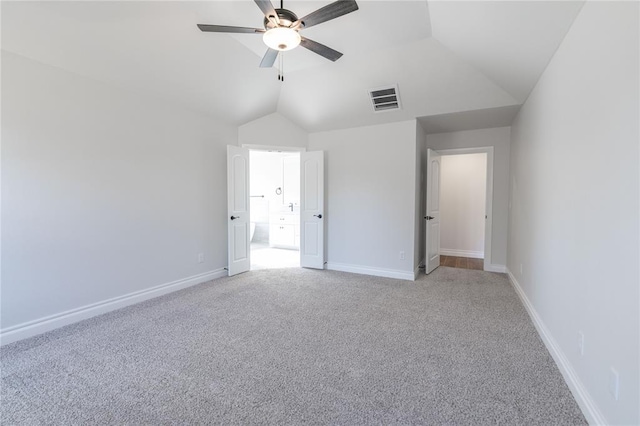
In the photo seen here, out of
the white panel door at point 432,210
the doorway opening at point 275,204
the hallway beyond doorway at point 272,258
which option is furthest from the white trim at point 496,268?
the doorway opening at point 275,204

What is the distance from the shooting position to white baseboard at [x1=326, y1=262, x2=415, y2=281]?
14.6 ft

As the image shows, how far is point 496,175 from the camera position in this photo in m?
4.88

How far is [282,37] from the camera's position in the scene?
7.05 feet

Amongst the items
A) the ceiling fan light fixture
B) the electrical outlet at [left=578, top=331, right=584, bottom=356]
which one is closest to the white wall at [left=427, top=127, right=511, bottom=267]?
the electrical outlet at [left=578, top=331, right=584, bottom=356]

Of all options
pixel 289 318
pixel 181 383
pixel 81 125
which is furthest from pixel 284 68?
pixel 181 383

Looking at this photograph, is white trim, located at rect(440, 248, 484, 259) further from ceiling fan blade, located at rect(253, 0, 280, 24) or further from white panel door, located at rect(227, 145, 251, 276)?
ceiling fan blade, located at rect(253, 0, 280, 24)

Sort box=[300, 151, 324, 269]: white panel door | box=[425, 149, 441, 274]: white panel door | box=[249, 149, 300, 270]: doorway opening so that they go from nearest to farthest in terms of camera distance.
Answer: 1. box=[425, 149, 441, 274]: white panel door
2. box=[300, 151, 324, 269]: white panel door
3. box=[249, 149, 300, 270]: doorway opening

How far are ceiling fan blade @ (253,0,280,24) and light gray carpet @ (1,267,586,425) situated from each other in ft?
8.34

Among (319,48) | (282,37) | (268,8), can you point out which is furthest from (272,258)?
(268,8)

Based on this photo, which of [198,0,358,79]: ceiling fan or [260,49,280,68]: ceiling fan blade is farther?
[260,49,280,68]: ceiling fan blade

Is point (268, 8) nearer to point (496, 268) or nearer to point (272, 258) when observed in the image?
point (272, 258)

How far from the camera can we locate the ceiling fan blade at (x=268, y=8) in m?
1.88

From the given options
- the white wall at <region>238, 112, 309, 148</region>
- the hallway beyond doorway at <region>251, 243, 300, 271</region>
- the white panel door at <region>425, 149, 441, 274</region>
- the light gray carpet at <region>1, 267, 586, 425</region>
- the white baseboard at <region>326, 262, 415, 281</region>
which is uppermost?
the white wall at <region>238, 112, 309, 148</region>

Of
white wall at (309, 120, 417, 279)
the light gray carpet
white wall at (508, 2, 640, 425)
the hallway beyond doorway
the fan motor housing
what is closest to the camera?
white wall at (508, 2, 640, 425)
